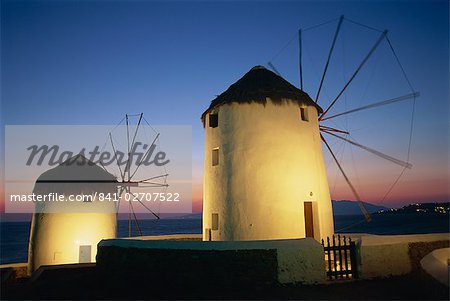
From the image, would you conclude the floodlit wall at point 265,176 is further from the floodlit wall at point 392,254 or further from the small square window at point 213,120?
the floodlit wall at point 392,254

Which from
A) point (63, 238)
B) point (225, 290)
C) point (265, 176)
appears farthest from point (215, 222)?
point (63, 238)

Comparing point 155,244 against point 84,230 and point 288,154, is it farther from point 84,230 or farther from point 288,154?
point 84,230

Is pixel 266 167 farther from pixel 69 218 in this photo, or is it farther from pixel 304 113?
pixel 69 218

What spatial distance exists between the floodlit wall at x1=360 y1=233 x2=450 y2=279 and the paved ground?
0.92ft

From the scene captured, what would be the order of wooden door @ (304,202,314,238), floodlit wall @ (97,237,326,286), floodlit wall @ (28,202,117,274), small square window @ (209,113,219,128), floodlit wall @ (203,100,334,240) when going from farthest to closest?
floodlit wall @ (28,202,117,274) < small square window @ (209,113,219,128) < wooden door @ (304,202,314,238) < floodlit wall @ (203,100,334,240) < floodlit wall @ (97,237,326,286)

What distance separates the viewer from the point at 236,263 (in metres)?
8.71

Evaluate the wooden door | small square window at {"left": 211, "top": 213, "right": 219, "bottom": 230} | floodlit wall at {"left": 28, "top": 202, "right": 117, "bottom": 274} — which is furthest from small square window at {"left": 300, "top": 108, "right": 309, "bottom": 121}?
floodlit wall at {"left": 28, "top": 202, "right": 117, "bottom": 274}

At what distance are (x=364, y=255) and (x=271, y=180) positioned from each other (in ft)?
16.7

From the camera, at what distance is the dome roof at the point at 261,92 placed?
14562 mm

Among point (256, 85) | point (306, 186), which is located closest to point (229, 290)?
point (306, 186)

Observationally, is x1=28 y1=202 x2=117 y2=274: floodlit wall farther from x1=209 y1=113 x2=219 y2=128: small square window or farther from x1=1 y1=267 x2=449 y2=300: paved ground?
x1=209 y1=113 x2=219 y2=128: small square window

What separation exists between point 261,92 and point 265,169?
374cm

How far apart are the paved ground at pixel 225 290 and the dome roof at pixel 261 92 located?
8.58 meters

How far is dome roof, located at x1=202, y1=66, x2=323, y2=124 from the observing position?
1456 cm
